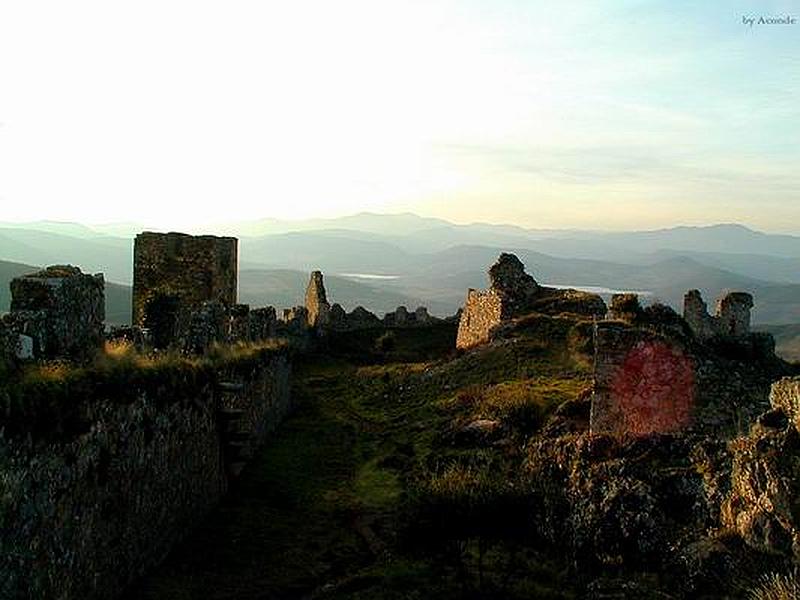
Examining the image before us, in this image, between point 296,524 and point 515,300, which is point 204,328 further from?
point 515,300

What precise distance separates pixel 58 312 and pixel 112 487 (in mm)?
2594

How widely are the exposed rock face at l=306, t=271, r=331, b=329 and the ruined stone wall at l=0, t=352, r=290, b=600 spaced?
1444 inches

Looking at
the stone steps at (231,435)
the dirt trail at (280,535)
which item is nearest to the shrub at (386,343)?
the dirt trail at (280,535)

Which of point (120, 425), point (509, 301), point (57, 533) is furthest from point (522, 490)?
point (509, 301)

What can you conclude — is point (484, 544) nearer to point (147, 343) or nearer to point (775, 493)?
point (775, 493)

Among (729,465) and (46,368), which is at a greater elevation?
(46,368)

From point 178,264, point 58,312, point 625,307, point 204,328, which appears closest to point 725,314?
point 625,307

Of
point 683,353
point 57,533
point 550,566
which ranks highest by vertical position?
point 683,353

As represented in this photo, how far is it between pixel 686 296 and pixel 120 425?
36.3m

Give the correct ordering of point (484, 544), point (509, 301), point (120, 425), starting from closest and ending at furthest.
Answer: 1. point (120, 425)
2. point (484, 544)
3. point (509, 301)

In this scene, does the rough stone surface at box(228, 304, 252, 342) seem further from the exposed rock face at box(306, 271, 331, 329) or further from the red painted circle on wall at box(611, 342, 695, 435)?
the exposed rock face at box(306, 271, 331, 329)

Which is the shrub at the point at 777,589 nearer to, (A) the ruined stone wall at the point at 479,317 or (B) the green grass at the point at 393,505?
(B) the green grass at the point at 393,505

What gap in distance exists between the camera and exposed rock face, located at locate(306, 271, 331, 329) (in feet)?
185

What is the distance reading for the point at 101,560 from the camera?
11.3 m
